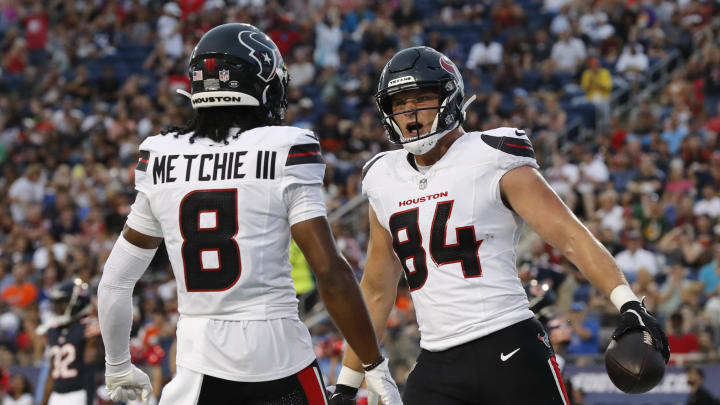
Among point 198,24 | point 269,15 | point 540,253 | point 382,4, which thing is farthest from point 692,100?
point 198,24

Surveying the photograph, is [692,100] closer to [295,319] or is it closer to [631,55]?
[631,55]

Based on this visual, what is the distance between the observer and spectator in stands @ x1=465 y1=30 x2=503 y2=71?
1691 centimetres

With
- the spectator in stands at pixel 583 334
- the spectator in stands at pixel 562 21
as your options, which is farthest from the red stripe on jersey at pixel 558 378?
the spectator in stands at pixel 562 21

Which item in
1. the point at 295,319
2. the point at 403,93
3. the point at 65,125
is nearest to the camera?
the point at 295,319

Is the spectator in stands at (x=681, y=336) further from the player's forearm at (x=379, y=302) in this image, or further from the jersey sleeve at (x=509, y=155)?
the jersey sleeve at (x=509, y=155)

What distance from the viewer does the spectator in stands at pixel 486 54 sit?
1691 cm

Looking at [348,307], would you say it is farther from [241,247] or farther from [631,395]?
[631,395]

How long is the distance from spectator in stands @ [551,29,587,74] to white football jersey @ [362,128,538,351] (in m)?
12.1

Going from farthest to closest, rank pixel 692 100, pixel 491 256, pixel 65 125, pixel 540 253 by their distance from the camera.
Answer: pixel 65 125, pixel 692 100, pixel 540 253, pixel 491 256

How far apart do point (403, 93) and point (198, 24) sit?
48.7 feet

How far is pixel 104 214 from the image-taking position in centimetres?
1527

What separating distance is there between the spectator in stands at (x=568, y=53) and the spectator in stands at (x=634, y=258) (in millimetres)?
4903

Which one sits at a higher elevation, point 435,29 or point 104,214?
point 435,29

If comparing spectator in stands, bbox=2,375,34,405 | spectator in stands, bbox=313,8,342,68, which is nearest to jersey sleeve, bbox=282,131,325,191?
spectator in stands, bbox=2,375,34,405
